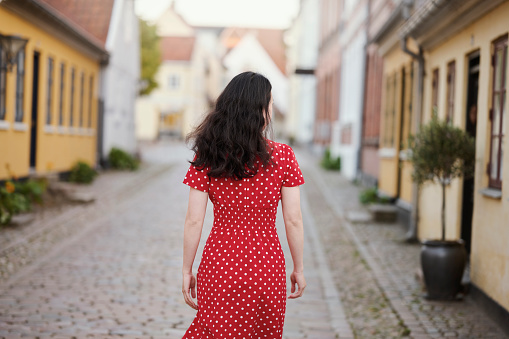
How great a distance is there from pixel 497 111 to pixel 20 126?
10.4 meters

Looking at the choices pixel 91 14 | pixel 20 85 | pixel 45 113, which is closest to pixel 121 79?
pixel 91 14

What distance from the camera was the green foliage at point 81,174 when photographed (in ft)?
62.4

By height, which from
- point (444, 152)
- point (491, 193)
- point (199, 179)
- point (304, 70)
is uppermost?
point (304, 70)

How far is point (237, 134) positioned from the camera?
3.48 m

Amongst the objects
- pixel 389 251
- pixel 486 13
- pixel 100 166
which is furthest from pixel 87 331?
pixel 100 166

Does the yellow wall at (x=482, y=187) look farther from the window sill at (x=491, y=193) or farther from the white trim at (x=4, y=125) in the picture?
the white trim at (x=4, y=125)

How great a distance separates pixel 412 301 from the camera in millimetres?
7527

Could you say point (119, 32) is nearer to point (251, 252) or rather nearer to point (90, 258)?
point (90, 258)

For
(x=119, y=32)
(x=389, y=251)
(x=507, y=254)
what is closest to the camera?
(x=507, y=254)

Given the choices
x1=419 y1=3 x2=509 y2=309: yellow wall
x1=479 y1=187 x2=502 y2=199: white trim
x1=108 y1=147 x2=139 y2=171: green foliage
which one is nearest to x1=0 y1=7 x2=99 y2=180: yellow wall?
x1=108 y1=147 x2=139 y2=171: green foliage

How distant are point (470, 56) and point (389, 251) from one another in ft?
9.77

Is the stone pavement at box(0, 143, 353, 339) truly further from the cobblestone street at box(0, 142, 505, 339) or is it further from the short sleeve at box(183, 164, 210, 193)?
the short sleeve at box(183, 164, 210, 193)

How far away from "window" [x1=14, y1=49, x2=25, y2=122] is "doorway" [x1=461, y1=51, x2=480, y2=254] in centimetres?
940

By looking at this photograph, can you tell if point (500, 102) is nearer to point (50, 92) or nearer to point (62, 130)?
point (50, 92)
